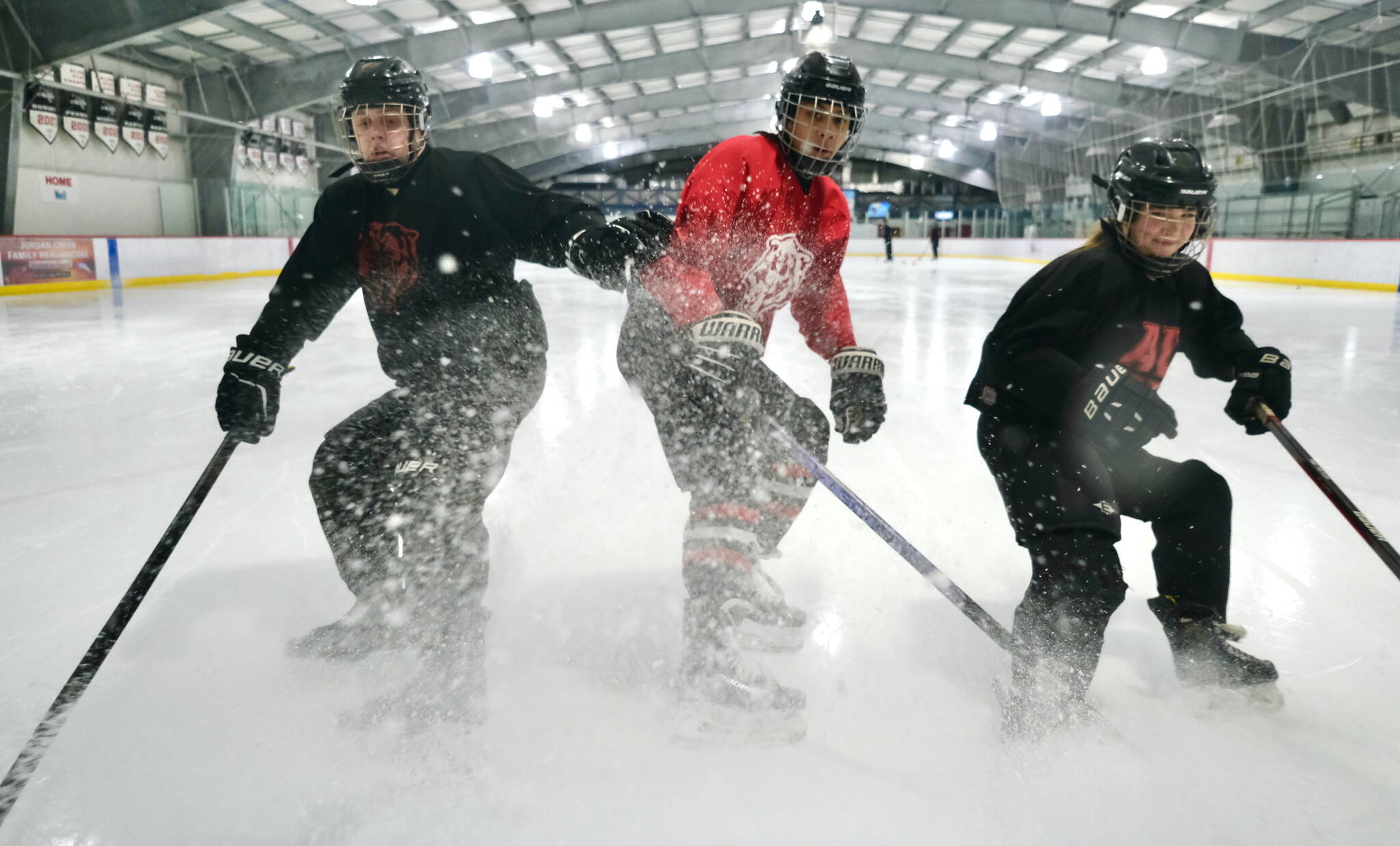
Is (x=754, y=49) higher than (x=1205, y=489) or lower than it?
higher

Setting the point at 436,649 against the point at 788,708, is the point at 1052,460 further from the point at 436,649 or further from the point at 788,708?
the point at 436,649

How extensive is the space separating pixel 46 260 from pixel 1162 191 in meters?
12.0

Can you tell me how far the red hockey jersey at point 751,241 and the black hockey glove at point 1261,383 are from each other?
733 mm

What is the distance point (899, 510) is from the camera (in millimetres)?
2441

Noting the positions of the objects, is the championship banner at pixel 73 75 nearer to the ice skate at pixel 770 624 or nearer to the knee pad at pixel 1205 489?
the ice skate at pixel 770 624

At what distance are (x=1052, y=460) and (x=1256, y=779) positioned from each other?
1.77 feet

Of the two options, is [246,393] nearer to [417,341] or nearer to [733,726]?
[417,341]

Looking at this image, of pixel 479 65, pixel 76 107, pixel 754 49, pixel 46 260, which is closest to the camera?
pixel 46 260

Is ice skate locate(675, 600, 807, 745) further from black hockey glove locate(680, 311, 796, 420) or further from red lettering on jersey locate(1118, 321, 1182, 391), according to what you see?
red lettering on jersey locate(1118, 321, 1182, 391)

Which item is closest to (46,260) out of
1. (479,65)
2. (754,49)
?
(479,65)

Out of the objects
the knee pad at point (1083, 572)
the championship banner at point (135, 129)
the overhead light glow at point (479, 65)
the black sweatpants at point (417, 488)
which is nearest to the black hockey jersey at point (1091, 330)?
the knee pad at point (1083, 572)

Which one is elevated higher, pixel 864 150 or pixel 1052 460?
pixel 864 150

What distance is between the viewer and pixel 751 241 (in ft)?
5.19

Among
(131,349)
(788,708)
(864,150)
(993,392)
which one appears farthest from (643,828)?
(864,150)
